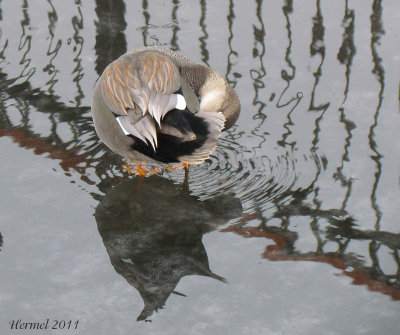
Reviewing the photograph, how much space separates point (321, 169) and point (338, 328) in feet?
4.77

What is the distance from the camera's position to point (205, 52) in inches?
259

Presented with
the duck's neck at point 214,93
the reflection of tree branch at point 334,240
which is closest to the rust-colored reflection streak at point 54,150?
the duck's neck at point 214,93

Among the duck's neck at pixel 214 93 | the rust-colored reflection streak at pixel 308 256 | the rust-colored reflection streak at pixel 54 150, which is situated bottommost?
the rust-colored reflection streak at pixel 308 256

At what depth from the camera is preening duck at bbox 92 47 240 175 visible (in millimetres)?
4633

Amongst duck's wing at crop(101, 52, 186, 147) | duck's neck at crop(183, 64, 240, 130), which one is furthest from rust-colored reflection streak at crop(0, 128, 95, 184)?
duck's neck at crop(183, 64, 240, 130)

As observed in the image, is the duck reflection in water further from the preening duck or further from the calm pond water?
the preening duck

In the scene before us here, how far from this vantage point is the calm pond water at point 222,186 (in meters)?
4.03

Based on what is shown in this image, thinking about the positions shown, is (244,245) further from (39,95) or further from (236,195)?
(39,95)

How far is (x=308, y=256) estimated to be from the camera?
4.34 metres

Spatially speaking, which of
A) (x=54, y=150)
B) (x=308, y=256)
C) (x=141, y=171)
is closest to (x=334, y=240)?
(x=308, y=256)

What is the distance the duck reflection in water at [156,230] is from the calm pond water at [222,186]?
0.03ft

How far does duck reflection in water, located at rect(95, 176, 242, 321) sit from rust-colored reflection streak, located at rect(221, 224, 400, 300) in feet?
0.67

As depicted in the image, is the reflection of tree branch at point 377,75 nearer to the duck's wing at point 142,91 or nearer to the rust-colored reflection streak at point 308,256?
the rust-colored reflection streak at point 308,256

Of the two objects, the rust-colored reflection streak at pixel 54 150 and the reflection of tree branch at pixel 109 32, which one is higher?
the reflection of tree branch at pixel 109 32
